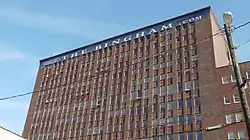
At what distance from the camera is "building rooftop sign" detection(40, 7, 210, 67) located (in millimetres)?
62409

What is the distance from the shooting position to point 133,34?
70.2 metres

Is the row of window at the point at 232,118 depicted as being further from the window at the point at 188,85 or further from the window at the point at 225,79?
the window at the point at 188,85

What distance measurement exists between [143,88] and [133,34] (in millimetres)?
15142

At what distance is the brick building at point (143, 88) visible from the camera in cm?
5103

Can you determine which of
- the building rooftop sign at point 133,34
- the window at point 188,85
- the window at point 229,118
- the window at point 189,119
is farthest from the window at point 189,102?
the building rooftop sign at point 133,34

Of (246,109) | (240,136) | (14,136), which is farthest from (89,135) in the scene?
(246,109)

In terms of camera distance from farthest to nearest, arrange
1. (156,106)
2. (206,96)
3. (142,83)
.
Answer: (142,83) < (156,106) < (206,96)

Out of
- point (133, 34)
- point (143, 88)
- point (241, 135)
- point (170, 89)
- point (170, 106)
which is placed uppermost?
point (133, 34)

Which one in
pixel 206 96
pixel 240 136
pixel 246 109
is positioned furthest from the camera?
pixel 206 96

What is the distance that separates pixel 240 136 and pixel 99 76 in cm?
3536

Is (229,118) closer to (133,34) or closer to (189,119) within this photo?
(189,119)

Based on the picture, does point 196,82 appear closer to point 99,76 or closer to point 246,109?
point 99,76

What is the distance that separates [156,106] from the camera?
56.6 m

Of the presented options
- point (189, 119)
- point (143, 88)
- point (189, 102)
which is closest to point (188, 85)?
point (189, 102)
